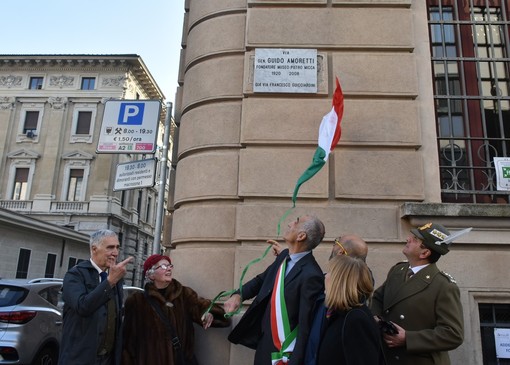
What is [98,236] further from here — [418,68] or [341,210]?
[418,68]

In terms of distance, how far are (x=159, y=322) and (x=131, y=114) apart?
431cm

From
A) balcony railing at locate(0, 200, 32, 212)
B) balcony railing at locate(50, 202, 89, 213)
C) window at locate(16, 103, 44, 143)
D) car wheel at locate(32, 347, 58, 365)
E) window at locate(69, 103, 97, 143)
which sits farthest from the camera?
window at locate(16, 103, 44, 143)

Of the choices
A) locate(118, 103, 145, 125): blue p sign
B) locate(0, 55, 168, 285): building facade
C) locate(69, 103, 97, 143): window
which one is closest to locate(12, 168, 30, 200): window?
locate(0, 55, 168, 285): building facade

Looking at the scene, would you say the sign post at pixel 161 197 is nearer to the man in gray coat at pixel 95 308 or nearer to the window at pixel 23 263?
the man in gray coat at pixel 95 308

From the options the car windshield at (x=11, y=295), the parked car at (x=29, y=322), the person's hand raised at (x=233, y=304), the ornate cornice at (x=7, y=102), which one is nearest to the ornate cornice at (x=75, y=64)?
the ornate cornice at (x=7, y=102)

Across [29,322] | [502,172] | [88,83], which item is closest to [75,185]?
[88,83]

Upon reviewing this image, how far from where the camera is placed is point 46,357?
6.34 m

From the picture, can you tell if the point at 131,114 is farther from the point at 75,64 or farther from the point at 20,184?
the point at 75,64

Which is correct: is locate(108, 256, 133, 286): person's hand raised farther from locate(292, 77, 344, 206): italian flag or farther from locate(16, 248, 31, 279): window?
locate(16, 248, 31, 279): window

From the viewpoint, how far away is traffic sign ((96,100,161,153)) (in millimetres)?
6930

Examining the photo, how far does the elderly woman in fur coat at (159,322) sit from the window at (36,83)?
37901 mm

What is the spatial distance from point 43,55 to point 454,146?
38077mm

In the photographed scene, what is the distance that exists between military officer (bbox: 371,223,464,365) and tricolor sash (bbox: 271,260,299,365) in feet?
2.10

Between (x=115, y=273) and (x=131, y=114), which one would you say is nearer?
(x=115, y=273)
